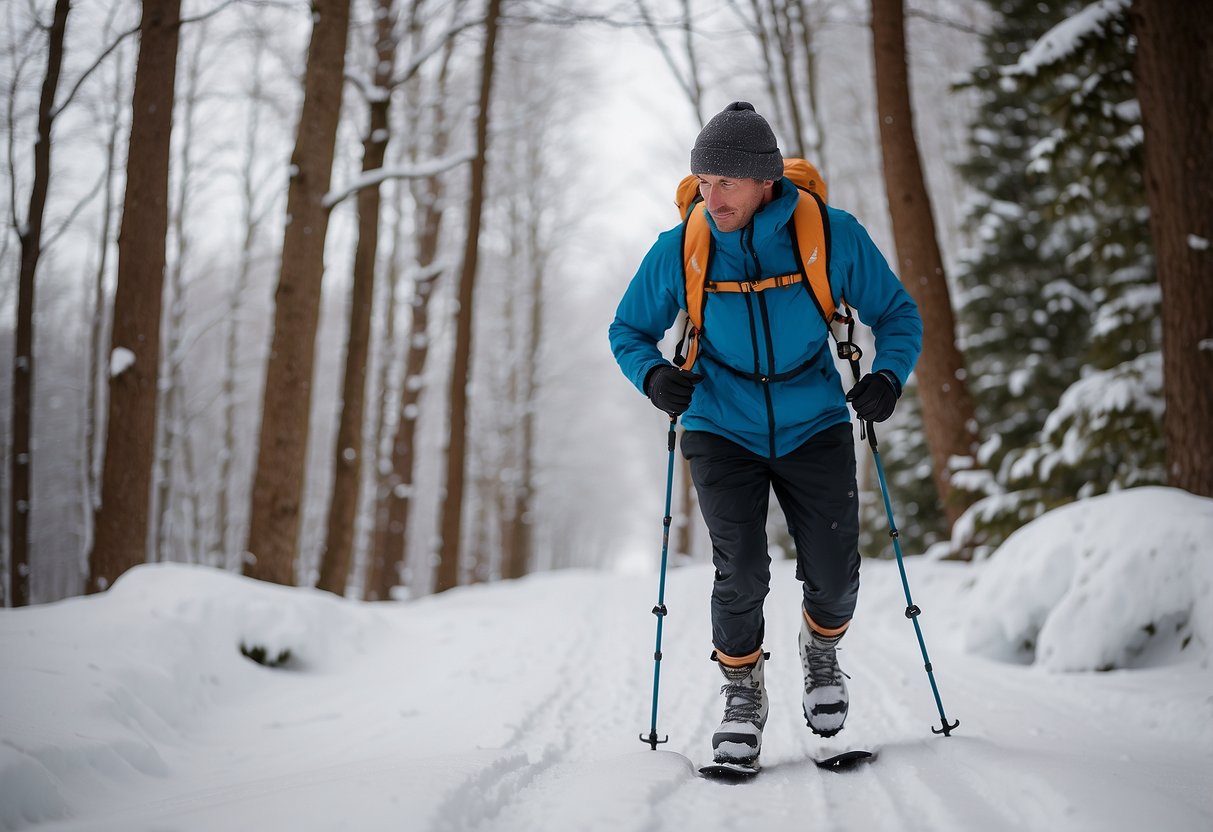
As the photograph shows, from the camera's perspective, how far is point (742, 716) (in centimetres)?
261

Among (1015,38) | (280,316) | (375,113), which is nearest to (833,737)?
(280,316)

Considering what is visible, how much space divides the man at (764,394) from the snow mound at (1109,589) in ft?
6.20

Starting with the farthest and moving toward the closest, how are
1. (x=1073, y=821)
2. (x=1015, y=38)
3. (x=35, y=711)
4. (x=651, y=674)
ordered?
1. (x=1015, y=38)
2. (x=651, y=674)
3. (x=35, y=711)
4. (x=1073, y=821)

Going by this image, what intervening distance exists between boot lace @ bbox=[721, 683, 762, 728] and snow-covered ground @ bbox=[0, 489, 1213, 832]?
21 centimetres

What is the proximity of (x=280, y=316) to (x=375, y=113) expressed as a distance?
158 inches

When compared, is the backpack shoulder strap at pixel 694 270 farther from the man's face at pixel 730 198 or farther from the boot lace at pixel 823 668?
the boot lace at pixel 823 668

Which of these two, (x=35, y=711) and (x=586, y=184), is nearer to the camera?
(x=35, y=711)

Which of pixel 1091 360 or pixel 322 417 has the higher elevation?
pixel 1091 360

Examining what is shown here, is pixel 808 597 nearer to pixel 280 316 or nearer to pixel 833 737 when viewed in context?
pixel 833 737

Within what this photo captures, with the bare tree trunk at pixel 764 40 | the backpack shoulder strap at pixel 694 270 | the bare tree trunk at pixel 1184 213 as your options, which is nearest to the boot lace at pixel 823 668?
the backpack shoulder strap at pixel 694 270

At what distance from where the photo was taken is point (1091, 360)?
21.8 ft

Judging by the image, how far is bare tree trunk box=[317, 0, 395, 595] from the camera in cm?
884

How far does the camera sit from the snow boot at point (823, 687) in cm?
269

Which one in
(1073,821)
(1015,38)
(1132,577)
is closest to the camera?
(1073,821)
